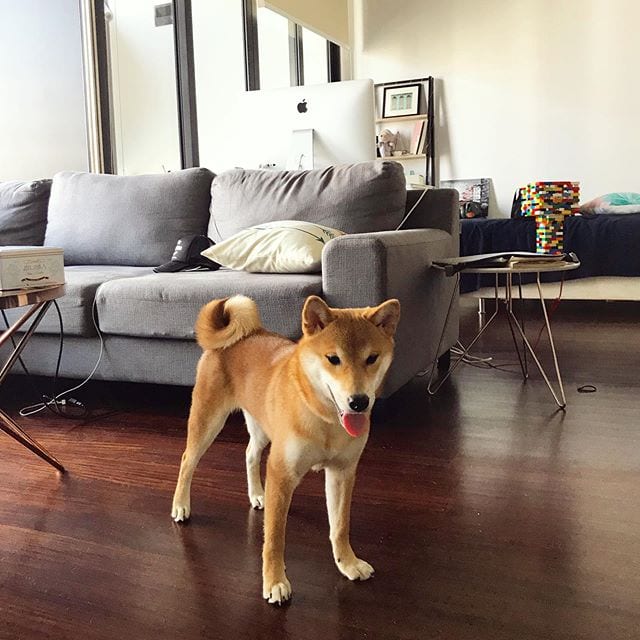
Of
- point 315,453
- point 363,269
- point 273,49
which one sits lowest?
point 315,453

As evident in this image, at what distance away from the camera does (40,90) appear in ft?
13.2

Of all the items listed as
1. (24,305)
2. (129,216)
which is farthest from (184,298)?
(129,216)

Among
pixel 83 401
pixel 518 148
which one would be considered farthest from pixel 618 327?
pixel 83 401

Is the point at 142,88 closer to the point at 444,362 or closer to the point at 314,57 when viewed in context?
the point at 314,57

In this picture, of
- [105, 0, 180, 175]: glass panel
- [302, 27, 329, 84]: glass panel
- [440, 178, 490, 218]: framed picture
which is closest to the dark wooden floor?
[105, 0, 180, 175]: glass panel

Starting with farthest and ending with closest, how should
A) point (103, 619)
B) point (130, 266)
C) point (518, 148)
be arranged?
1. point (518, 148)
2. point (130, 266)
3. point (103, 619)

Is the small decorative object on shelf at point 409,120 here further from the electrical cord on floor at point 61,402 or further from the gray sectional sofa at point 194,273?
the electrical cord on floor at point 61,402

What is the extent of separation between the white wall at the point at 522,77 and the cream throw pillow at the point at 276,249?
3.58 m

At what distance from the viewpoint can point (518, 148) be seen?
211 inches

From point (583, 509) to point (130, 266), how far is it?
6.63 feet

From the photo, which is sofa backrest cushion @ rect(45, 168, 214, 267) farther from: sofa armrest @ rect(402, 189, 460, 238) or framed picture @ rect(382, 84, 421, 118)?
framed picture @ rect(382, 84, 421, 118)

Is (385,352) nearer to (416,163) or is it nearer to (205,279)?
(205,279)

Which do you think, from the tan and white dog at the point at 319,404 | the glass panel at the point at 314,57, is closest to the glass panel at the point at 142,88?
the glass panel at the point at 314,57

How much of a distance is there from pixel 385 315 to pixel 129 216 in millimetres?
1971
